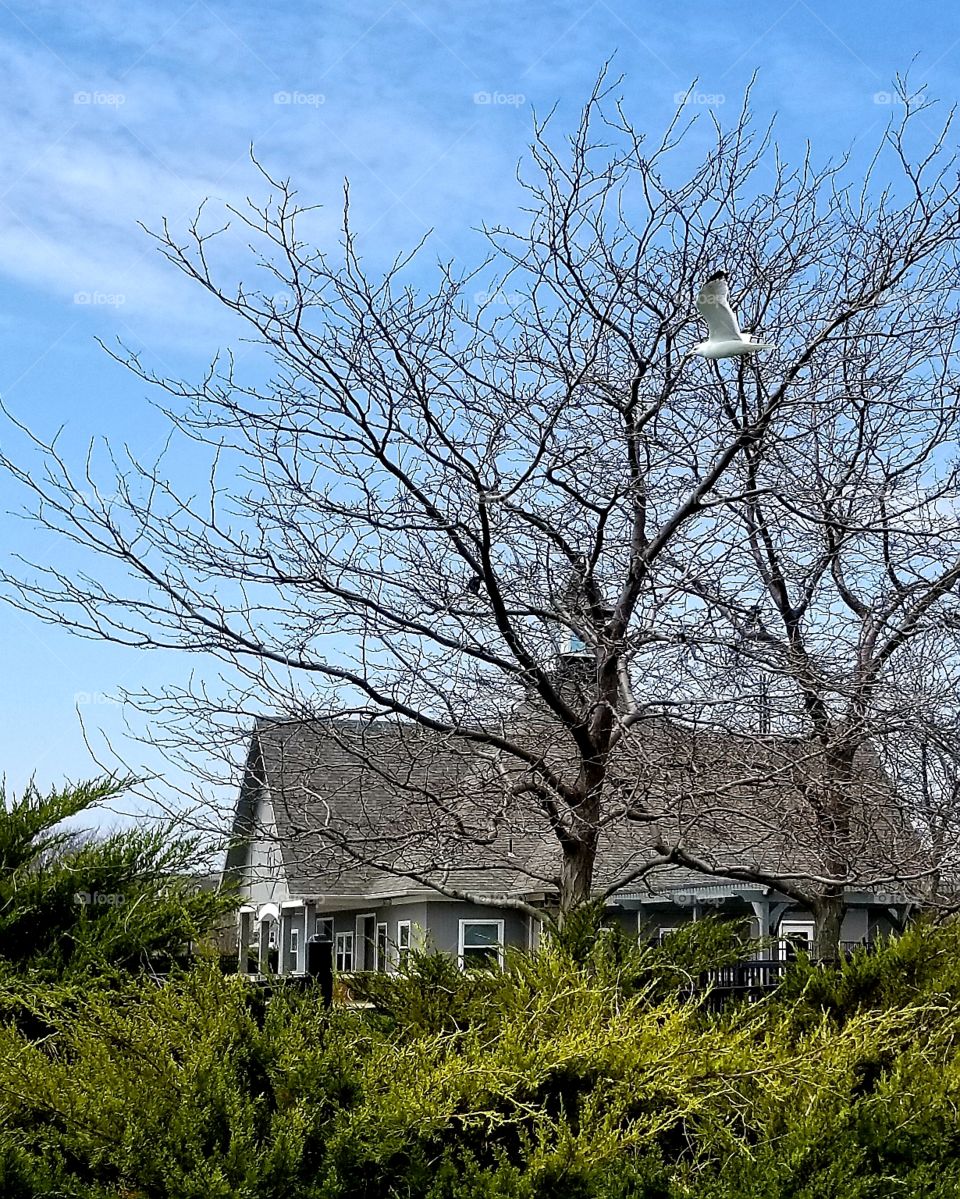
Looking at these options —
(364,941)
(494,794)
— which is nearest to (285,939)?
(364,941)

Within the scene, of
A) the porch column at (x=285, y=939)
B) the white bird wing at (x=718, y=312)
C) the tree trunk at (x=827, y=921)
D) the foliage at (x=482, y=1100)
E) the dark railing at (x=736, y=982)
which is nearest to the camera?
the foliage at (x=482, y=1100)

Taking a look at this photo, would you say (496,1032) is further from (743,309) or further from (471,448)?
(743,309)

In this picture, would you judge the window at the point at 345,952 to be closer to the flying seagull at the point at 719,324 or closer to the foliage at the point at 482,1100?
the foliage at the point at 482,1100

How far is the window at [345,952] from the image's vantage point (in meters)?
A: 21.0

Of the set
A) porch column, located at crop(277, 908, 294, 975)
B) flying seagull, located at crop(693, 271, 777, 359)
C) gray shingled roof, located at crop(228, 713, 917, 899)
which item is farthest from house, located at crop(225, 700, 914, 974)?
porch column, located at crop(277, 908, 294, 975)

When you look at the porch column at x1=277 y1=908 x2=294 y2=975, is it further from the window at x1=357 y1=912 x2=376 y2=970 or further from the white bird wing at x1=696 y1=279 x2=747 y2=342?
the white bird wing at x1=696 y1=279 x2=747 y2=342

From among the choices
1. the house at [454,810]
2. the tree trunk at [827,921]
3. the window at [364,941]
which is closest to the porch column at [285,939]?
the window at [364,941]

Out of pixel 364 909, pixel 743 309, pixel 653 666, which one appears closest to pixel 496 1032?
pixel 653 666

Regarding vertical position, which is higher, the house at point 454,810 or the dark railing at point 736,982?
the house at point 454,810

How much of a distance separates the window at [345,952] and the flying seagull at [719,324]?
1719 centimetres

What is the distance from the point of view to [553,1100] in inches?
180

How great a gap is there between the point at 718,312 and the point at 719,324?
83 mm

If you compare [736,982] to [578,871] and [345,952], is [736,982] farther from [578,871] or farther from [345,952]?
[345,952]

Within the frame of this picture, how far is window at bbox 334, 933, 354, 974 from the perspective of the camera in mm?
21041
